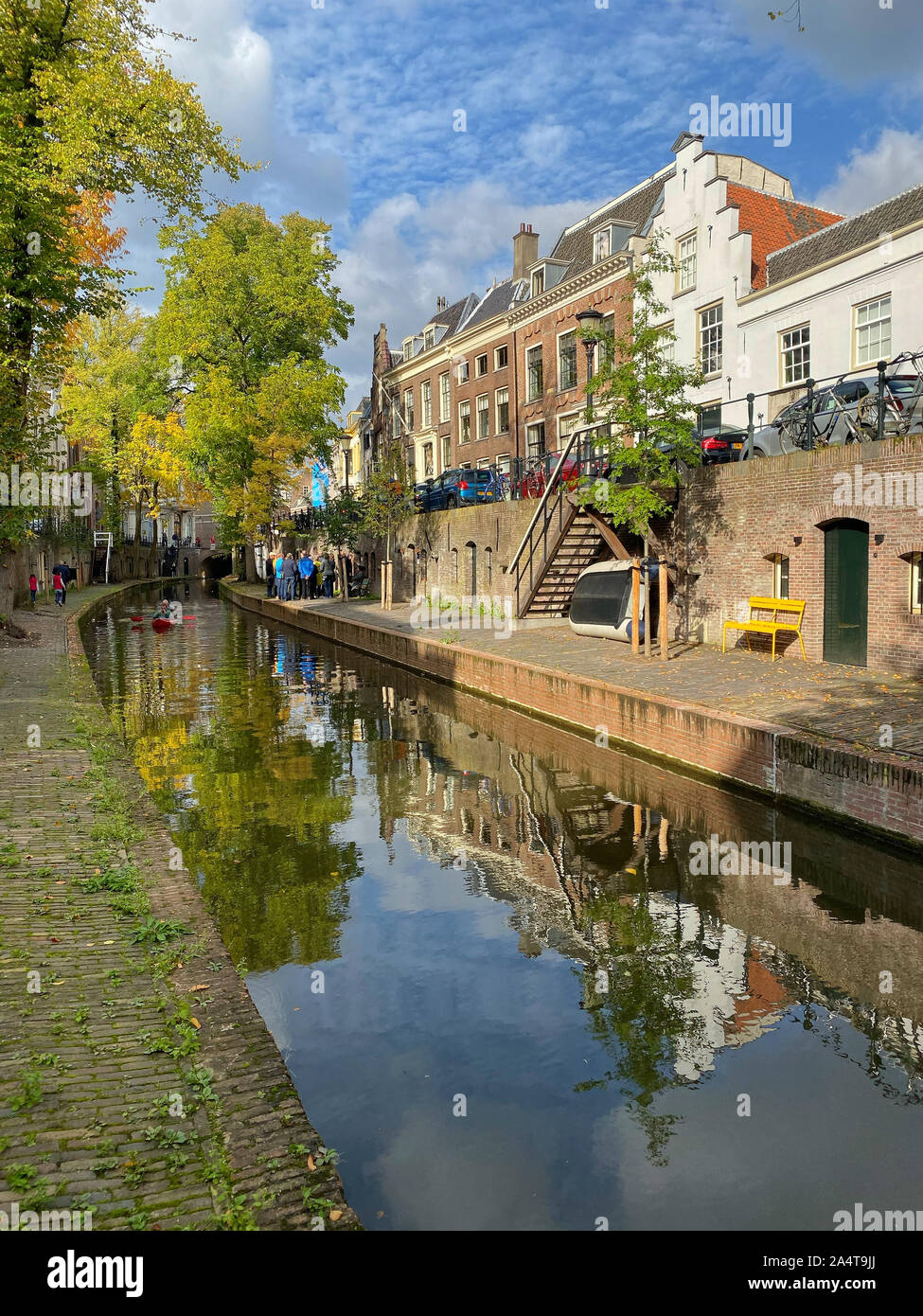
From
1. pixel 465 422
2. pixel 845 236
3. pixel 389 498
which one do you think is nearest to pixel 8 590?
pixel 389 498

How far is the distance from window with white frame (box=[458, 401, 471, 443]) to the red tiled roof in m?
15.8

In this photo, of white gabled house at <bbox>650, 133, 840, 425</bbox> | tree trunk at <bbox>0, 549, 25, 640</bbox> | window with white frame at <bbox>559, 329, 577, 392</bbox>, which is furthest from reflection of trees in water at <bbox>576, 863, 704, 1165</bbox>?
window with white frame at <bbox>559, 329, 577, 392</bbox>

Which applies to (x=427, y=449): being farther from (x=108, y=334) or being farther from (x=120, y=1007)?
(x=120, y=1007)

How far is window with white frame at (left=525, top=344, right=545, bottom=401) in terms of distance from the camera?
34.5 meters

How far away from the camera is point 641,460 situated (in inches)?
596

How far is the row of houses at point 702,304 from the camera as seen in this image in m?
20.0

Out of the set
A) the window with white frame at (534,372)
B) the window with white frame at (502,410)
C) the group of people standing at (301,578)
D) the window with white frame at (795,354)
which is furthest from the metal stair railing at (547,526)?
the window with white frame at (502,410)

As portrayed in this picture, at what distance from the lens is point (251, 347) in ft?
125

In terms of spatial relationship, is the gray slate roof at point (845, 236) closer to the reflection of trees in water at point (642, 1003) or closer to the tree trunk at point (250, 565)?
the reflection of trees in water at point (642, 1003)

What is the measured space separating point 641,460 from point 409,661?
701 cm

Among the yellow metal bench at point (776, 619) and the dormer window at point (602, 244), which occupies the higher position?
the dormer window at point (602, 244)

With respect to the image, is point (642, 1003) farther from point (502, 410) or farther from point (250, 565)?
point (250, 565)

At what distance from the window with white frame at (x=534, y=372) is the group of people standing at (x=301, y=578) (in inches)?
410

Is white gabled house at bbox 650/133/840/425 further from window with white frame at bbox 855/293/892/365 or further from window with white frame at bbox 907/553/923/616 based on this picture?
window with white frame at bbox 907/553/923/616
